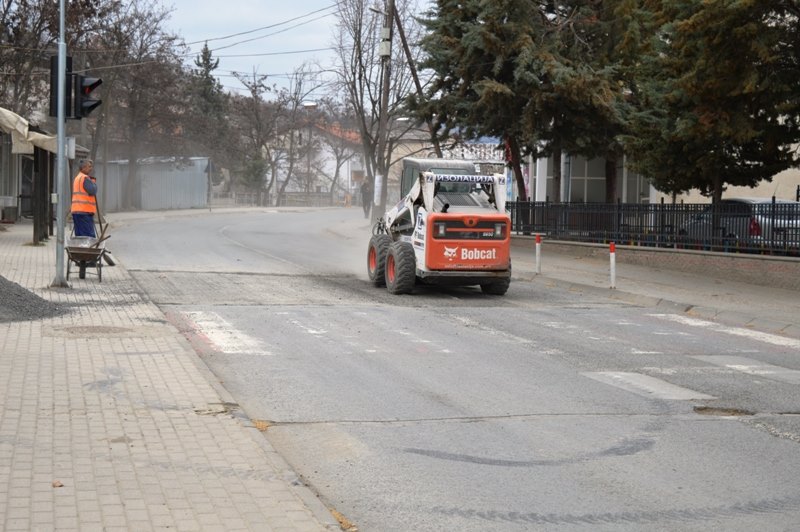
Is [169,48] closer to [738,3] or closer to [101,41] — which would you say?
[101,41]

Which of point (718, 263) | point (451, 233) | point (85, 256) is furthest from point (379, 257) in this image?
point (718, 263)

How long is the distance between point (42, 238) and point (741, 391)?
71.0 ft

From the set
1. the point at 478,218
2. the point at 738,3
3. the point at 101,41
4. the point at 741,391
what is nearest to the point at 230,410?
the point at 741,391

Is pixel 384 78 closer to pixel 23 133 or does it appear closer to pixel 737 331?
pixel 23 133

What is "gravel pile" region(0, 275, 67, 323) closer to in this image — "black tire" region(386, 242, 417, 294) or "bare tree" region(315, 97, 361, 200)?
"black tire" region(386, 242, 417, 294)

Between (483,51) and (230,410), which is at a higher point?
(483,51)


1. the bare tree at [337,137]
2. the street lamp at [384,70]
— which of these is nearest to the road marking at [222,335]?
the street lamp at [384,70]

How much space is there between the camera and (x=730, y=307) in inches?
683

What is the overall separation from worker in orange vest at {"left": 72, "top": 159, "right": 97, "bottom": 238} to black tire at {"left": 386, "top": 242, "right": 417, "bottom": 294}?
623 cm

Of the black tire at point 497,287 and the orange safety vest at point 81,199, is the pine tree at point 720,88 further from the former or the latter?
the orange safety vest at point 81,199

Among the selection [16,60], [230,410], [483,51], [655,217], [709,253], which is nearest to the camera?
[230,410]

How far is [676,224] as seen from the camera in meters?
24.5

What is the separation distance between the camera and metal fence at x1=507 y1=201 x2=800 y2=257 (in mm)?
20875

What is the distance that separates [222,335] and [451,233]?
5.97 meters
